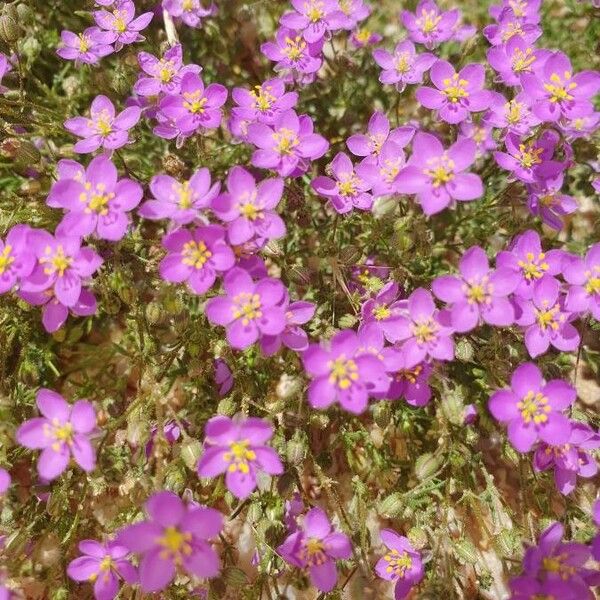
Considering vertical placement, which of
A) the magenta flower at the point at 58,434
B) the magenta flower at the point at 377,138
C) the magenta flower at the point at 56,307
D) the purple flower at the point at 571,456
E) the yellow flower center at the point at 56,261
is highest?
the magenta flower at the point at 377,138

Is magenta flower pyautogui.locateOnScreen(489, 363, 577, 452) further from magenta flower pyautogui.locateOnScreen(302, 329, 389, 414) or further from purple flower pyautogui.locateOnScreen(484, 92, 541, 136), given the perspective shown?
purple flower pyautogui.locateOnScreen(484, 92, 541, 136)

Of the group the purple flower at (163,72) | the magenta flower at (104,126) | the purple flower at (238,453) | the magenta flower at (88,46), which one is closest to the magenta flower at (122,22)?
the magenta flower at (88,46)

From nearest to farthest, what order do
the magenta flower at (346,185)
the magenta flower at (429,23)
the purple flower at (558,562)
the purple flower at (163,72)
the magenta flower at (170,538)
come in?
1. the magenta flower at (170,538)
2. the purple flower at (558,562)
3. the magenta flower at (346,185)
4. the purple flower at (163,72)
5. the magenta flower at (429,23)

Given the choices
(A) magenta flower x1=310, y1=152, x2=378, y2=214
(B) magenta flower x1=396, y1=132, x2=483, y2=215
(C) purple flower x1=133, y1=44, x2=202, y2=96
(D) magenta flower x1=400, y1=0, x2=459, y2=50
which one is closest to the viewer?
(B) magenta flower x1=396, y1=132, x2=483, y2=215

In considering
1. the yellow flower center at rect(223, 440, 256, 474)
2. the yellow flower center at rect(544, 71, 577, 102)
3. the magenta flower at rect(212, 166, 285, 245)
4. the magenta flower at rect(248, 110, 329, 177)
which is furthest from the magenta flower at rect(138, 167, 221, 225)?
the yellow flower center at rect(544, 71, 577, 102)

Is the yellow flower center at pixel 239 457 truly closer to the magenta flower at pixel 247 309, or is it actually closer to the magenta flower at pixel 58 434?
the magenta flower at pixel 247 309

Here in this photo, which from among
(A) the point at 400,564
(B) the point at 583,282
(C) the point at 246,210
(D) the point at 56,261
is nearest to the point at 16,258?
(D) the point at 56,261

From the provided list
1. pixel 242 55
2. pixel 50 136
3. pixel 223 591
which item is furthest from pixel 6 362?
pixel 242 55
